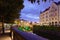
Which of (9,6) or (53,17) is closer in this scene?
(9,6)

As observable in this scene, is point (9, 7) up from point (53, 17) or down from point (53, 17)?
down

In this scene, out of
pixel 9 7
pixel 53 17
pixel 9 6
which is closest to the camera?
pixel 9 6

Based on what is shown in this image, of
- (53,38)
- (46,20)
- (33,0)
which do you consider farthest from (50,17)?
(33,0)

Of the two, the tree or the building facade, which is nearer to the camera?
the tree

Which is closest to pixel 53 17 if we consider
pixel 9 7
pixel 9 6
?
pixel 9 7

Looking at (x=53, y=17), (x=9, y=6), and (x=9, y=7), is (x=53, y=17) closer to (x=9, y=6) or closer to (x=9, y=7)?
(x=9, y=7)

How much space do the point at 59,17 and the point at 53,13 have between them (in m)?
5.50

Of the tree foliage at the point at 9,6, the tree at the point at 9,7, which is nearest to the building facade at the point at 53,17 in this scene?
the tree at the point at 9,7

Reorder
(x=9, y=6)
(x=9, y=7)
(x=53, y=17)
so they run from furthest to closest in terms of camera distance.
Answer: (x=53, y=17)
(x=9, y=7)
(x=9, y=6)

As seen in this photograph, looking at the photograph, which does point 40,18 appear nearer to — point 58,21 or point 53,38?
point 58,21

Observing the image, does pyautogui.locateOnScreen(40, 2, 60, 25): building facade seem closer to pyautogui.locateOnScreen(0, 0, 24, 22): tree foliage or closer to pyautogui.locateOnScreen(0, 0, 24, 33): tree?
pyautogui.locateOnScreen(0, 0, 24, 33): tree

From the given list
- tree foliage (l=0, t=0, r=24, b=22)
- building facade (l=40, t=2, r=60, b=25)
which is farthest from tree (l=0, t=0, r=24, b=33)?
building facade (l=40, t=2, r=60, b=25)

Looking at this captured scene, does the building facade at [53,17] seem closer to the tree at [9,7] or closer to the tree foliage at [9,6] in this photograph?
the tree at [9,7]

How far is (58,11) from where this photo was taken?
52.0 metres
